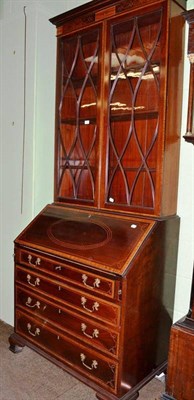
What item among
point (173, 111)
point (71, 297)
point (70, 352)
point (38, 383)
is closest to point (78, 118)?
point (173, 111)

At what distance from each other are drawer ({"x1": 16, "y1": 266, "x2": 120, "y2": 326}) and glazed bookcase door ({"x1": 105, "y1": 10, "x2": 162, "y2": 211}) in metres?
0.58

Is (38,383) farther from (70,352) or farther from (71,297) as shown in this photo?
(71,297)

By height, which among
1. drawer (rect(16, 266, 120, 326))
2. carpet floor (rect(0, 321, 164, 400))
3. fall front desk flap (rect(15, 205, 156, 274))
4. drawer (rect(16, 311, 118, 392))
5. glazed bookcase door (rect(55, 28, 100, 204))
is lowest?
carpet floor (rect(0, 321, 164, 400))

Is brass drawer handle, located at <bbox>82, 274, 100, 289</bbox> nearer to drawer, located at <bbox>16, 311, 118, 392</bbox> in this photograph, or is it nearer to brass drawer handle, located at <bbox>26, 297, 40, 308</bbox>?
drawer, located at <bbox>16, 311, 118, 392</bbox>

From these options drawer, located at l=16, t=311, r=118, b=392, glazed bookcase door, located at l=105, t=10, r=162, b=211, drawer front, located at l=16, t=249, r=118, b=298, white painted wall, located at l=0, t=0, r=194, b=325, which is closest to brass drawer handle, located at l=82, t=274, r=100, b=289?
drawer front, located at l=16, t=249, r=118, b=298

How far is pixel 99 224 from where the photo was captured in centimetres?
187

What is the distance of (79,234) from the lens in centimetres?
188

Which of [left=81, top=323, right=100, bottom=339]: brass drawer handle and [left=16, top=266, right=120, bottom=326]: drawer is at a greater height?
[left=16, top=266, right=120, bottom=326]: drawer

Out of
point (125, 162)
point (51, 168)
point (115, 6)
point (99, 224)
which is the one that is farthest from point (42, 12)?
point (99, 224)

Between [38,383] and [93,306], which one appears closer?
[93,306]

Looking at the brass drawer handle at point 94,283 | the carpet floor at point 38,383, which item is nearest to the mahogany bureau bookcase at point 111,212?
the brass drawer handle at point 94,283

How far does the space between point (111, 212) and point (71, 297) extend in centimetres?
56

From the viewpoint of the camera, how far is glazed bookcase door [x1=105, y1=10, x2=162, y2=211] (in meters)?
1.74

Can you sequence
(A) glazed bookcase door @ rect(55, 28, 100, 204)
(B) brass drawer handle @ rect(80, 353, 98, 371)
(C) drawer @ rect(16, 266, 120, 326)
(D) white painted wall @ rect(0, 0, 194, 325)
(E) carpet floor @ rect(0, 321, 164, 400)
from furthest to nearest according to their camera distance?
(D) white painted wall @ rect(0, 0, 194, 325) → (A) glazed bookcase door @ rect(55, 28, 100, 204) → (E) carpet floor @ rect(0, 321, 164, 400) → (B) brass drawer handle @ rect(80, 353, 98, 371) → (C) drawer @ rect(16, 266, 120, 326)
